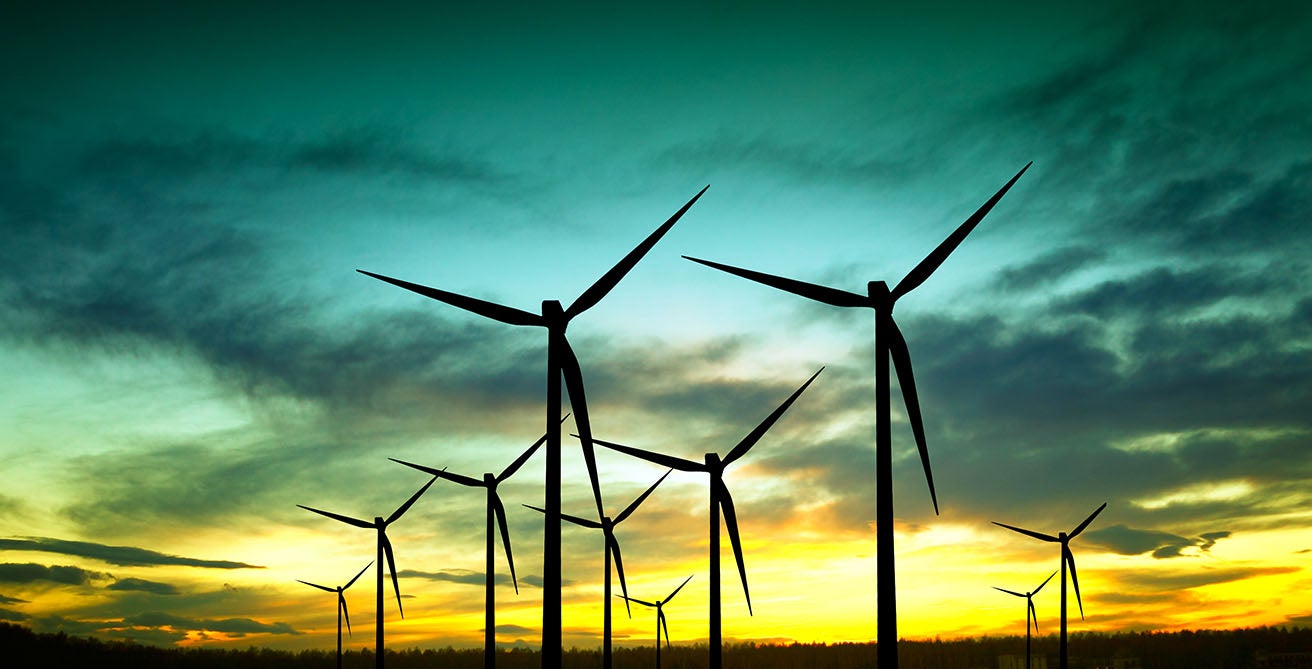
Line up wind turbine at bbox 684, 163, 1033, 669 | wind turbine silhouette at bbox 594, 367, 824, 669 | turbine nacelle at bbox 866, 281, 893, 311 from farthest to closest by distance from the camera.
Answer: wind turbine silhouette at bbox 594, 367, 824, 669, turbine nacelle at bbox 866, 281, 893, 311, wind turbine at bbox 684, 163, 1033, 669

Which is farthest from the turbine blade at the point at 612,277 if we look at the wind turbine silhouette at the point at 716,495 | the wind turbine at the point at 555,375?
the wind turbine silhouette at the point at 716,495

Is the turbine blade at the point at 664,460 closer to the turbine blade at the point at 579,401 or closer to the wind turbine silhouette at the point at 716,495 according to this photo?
the wind turbine silhouette at the point at 716,495

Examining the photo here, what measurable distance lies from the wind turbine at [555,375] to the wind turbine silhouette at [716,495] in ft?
51.1

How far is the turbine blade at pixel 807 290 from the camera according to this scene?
39.2 meters

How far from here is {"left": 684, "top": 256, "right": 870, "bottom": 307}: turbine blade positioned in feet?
128

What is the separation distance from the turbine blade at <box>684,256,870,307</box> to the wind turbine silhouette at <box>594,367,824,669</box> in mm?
15071

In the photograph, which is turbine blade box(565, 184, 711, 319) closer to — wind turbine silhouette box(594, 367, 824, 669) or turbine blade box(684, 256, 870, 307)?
turbine blade box(684, 256, 870, 307)

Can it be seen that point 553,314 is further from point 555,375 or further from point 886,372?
point 886,372

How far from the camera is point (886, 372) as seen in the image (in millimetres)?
34781

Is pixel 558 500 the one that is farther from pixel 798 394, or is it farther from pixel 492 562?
pixel 492 562

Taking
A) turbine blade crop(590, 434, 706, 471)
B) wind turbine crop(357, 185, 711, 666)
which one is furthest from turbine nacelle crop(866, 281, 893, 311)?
turbine blade crop(590, 434, 706, 471)

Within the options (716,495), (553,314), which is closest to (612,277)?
(553,314)

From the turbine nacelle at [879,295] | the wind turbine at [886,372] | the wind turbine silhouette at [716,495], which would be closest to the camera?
the wind turbine at [886,372]

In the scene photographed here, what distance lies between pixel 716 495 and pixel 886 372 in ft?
85.2
